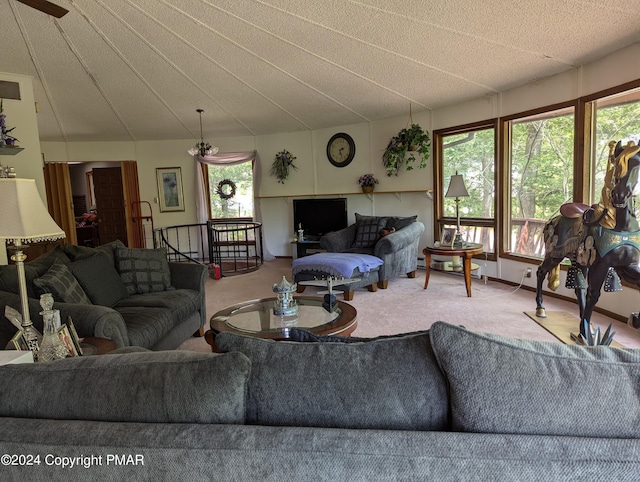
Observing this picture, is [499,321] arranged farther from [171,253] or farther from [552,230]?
[171,253]

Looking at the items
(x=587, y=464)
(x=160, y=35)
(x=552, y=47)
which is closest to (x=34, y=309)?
(x=587, y=464)

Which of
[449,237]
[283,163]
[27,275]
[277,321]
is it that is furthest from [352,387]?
[283,163]

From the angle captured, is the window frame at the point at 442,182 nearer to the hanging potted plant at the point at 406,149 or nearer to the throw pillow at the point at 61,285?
the hanging potted plant at the point at 406,149

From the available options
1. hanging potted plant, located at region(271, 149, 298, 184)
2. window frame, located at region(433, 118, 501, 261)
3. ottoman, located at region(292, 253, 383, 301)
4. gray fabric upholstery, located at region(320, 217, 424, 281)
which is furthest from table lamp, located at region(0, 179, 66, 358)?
hanging potted plant, located at region(271, 149, 298, 184)

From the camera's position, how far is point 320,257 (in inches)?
192

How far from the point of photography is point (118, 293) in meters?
3.12

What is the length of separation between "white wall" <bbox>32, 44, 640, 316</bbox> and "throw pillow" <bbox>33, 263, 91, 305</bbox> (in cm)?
434

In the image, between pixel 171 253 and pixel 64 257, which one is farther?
pixel 171 253

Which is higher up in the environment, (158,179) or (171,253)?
(158,179)

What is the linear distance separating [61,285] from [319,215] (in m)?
5.04

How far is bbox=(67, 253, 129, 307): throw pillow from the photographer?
2830mm

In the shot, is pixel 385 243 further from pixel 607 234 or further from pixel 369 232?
pixel 607 234

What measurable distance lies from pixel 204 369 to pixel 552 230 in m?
3.34

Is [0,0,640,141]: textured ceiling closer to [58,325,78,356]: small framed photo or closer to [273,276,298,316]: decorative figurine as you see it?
[273,276,298,316]: decorative figurine
